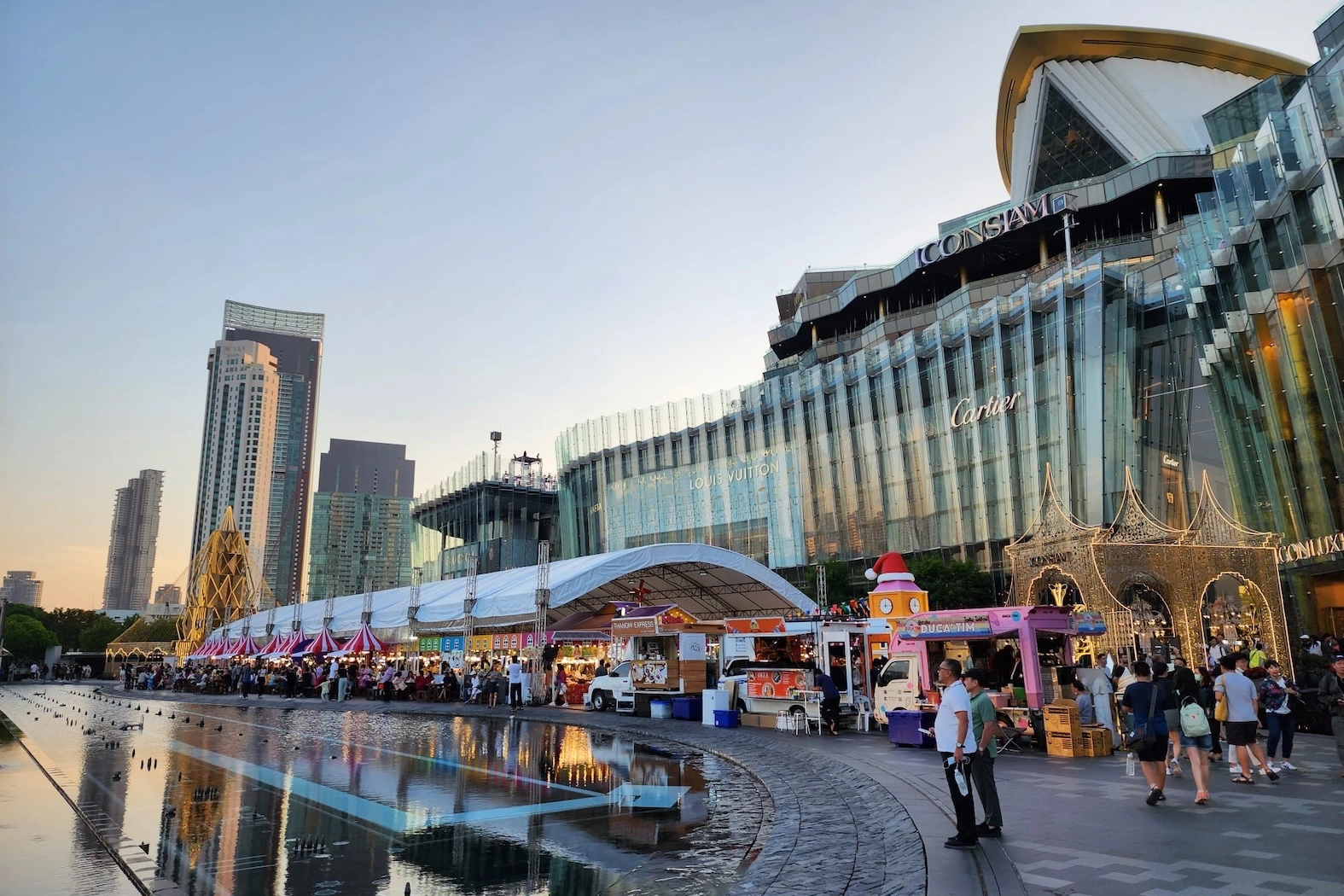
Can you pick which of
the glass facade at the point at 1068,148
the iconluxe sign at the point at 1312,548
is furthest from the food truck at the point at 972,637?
the glass facade at the point at 1068,148

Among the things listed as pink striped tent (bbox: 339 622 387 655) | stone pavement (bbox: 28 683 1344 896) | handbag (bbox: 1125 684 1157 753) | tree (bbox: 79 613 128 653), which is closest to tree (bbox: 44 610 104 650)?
tree (bbox: 79 613 128 653)

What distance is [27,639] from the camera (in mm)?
90750

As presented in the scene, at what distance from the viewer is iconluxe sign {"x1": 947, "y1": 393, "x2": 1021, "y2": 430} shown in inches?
1804

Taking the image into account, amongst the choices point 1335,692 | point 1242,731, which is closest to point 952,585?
point 1335,692

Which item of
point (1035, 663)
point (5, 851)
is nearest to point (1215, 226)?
point (1035, 663)

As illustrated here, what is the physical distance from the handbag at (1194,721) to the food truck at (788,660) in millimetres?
11067

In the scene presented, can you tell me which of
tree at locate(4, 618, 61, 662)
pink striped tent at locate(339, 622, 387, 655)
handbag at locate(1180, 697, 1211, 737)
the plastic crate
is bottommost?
the plastic crate

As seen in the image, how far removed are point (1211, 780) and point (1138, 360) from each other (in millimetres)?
37321

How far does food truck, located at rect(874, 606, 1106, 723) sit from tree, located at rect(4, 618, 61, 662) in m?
103

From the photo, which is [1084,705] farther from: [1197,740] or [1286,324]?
[1286,324]

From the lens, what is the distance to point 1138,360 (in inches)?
1713

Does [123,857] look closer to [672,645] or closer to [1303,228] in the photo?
[672,645]

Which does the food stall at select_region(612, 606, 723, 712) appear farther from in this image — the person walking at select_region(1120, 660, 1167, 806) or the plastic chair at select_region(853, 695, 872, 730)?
the person walking at select_region(1120, 660, 1167, 806)

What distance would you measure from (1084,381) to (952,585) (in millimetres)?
13080
